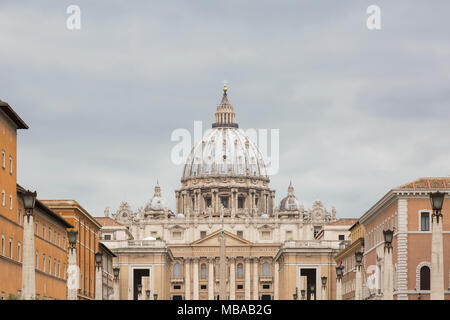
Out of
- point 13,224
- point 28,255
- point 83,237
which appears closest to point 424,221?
point 13,224

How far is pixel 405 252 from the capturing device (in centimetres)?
8244

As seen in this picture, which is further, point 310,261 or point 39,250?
point 310,261

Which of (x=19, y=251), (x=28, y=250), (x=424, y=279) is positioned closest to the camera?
(x=28, y=250)

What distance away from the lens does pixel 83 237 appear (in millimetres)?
100312

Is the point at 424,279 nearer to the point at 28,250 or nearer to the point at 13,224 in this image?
the point at 13,224

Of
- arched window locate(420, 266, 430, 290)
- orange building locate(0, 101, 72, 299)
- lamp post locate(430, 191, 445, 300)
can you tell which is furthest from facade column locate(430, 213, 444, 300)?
arched window locate(420, 266, 430, 290)

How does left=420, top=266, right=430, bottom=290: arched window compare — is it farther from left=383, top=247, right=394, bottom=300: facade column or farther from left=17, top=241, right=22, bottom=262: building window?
left=383, top=247, right=394, bottom=300: facade column

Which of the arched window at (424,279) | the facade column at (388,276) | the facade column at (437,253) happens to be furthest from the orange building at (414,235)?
the facade column at (437,253)

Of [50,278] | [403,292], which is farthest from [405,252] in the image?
[50,278]

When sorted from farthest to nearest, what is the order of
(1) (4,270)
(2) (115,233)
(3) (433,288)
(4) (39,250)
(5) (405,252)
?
(2) (115,233) → (5) (405,252) → (4) (39,250) → (1) (4,270) → (3) (433,288)

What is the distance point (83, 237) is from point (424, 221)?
100 ft

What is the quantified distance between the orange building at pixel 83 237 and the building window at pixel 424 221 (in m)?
27.2
